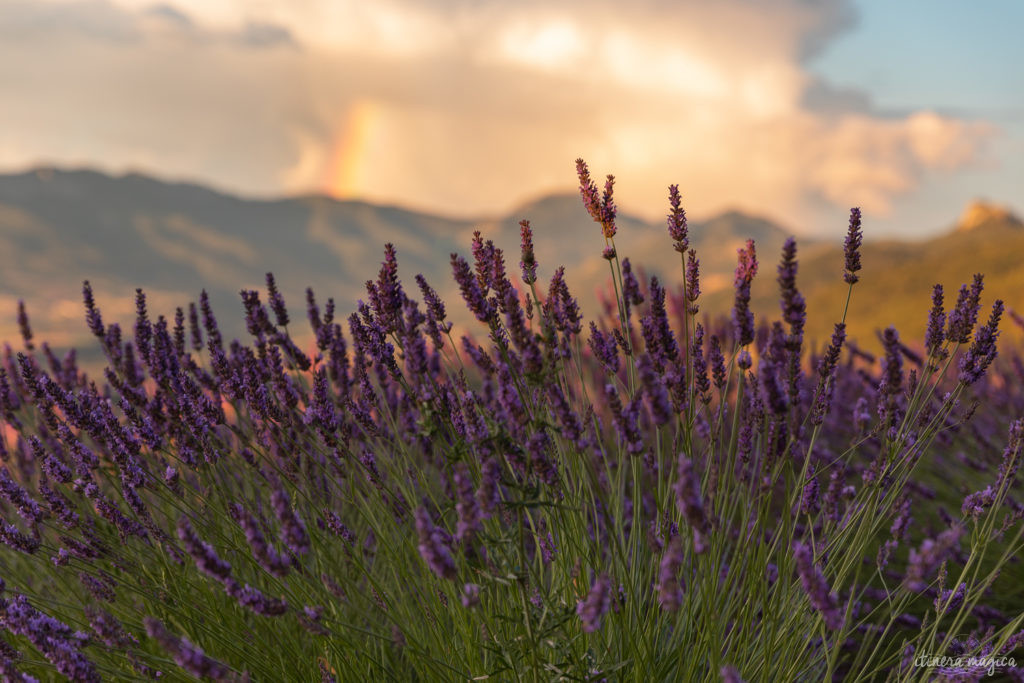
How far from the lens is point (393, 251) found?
1909 mm

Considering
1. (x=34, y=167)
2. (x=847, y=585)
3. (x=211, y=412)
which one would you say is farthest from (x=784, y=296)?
(x=34, y=167)

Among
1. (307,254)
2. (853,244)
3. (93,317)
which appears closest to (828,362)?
(853,244)

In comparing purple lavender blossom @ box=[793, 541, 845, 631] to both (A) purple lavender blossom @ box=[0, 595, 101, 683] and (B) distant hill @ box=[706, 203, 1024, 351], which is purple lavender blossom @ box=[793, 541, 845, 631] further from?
(B) distant hill @ box=[706, 203, 1024, 351]

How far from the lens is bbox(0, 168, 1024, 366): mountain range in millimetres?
17641

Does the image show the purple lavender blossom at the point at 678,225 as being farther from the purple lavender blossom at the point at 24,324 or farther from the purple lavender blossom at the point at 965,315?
Answer: the purple lavender blossom at the point at 24,324

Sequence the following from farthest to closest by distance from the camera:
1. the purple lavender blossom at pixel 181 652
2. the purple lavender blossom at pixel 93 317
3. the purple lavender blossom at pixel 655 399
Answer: the purple lavender blossom at pixel 93 317, the purple lavender blossom at pixel 655 399, the purple lavender blossom at pixel 181 652

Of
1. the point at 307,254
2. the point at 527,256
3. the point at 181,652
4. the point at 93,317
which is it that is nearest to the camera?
the point at 181,652

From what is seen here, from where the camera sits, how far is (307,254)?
147125 mm

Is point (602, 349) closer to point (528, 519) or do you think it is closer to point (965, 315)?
point (528, 519)

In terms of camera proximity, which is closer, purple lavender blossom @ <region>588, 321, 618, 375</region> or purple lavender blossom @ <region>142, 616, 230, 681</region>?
purple lavender blossom @ <region>142, 616, 230, 681</region>

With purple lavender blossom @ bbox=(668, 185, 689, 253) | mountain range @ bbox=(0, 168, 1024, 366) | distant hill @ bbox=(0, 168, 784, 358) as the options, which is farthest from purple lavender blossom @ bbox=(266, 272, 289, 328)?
distant hill @ bbox=(0, 168, 784, 358)

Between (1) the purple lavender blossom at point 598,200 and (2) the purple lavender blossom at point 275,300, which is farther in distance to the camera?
(2) the purple lavender blossom at point 275,300

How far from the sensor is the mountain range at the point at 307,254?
57.9ft

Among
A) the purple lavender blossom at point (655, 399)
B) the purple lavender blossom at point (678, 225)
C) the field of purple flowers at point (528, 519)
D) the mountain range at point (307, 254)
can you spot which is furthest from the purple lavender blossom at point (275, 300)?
the mountain range at point (307, 254)
